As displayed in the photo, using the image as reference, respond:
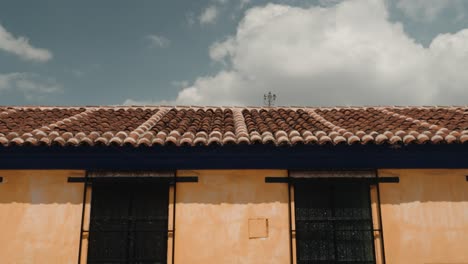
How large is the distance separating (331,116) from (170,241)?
4.92m

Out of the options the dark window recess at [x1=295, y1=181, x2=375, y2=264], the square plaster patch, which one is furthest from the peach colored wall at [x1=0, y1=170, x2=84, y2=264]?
the dark window recess at [x1=295, y1=181, x2=375, y2=264]

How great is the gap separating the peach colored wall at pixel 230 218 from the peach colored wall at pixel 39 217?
176 cm

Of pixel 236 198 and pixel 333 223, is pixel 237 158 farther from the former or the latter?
pixel 333 223

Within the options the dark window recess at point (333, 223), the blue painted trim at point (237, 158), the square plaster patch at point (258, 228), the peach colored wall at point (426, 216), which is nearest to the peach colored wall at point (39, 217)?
the blue painted trim at point (237, 158)

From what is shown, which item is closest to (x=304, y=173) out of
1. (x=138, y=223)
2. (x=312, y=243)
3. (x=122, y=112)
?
(x=312, y=243)

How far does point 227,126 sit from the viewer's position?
24.7 ft

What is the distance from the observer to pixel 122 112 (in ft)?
31.8

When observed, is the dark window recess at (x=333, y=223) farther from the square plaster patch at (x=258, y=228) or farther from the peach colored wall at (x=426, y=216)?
the square plaster patch at (x=258, y=228)

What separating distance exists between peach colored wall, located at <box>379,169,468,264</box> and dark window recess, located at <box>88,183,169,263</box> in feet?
12.6

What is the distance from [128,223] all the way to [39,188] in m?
1.63

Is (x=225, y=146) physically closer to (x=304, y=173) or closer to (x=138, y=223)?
(x=304, y=173)

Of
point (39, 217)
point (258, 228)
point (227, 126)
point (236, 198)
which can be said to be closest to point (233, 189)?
point (236, 198)

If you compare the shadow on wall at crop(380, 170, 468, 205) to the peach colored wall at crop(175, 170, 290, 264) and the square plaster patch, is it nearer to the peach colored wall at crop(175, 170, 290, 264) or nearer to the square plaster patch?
the peach colored wall at crop(175, 170, 290, 264)

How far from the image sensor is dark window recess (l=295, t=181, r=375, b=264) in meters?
6.47
